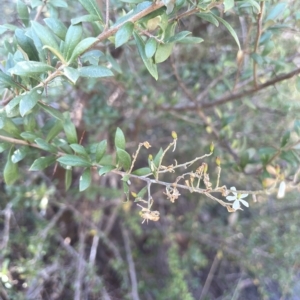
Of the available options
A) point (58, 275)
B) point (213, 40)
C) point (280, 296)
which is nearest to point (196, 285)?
point (280, 296)

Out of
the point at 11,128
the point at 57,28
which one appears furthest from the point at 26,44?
the point at 11,128

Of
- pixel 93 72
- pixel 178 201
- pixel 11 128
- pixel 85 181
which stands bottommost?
pixel 178 201

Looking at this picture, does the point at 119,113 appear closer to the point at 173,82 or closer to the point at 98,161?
the point at 173,82

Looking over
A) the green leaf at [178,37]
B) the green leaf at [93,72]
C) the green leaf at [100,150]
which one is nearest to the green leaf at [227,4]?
the green leaf at [178,37]

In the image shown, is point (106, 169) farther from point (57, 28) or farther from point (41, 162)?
point (57, 28)

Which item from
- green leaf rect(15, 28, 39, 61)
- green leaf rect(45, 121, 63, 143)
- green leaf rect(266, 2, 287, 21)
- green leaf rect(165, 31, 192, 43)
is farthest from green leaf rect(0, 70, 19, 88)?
green leaf rect(266, 2, 287, 21)
